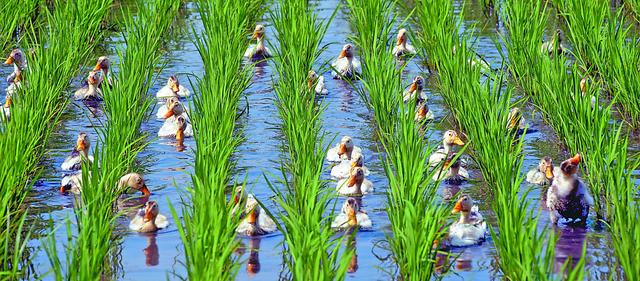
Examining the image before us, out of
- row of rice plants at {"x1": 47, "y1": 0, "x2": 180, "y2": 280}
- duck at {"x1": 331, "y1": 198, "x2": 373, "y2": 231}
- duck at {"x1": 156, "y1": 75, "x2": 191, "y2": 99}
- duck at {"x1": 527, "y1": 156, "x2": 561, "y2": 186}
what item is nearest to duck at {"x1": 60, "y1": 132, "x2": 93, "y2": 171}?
row of rice plants at {"x1": 47, "y1": 0, "x2": 180, "y2": 280}

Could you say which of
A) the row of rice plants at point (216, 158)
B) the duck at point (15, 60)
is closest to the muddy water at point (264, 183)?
the row of rice plants at point (216, 158)

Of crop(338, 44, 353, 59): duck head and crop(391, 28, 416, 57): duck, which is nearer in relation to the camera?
crop(338, 44, 353, 59): duck head

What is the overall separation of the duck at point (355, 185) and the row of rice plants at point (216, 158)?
0.77m

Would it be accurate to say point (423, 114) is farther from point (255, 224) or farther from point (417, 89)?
point (255, 224)

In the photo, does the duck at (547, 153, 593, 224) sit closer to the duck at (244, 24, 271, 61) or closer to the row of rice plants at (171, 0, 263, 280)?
the row of rice plants at (171, 0, 263, 280)

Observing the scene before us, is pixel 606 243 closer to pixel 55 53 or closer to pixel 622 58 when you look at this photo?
pixel 622 58

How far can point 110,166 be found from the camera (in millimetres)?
8500

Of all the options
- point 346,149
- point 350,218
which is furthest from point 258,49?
point 350,218

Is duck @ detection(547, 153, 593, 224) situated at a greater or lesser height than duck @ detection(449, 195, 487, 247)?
greater

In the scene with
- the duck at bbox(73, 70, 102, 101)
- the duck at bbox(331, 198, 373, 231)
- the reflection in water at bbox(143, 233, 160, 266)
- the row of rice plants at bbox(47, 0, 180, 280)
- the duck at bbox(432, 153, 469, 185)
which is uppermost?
the row of rice plants at bbox(47, 0, 180, 280)

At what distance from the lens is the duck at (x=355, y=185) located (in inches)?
370

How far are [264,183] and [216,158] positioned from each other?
1605 mm

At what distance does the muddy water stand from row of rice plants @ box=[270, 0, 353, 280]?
195 millimetres

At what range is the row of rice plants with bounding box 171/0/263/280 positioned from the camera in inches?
263
